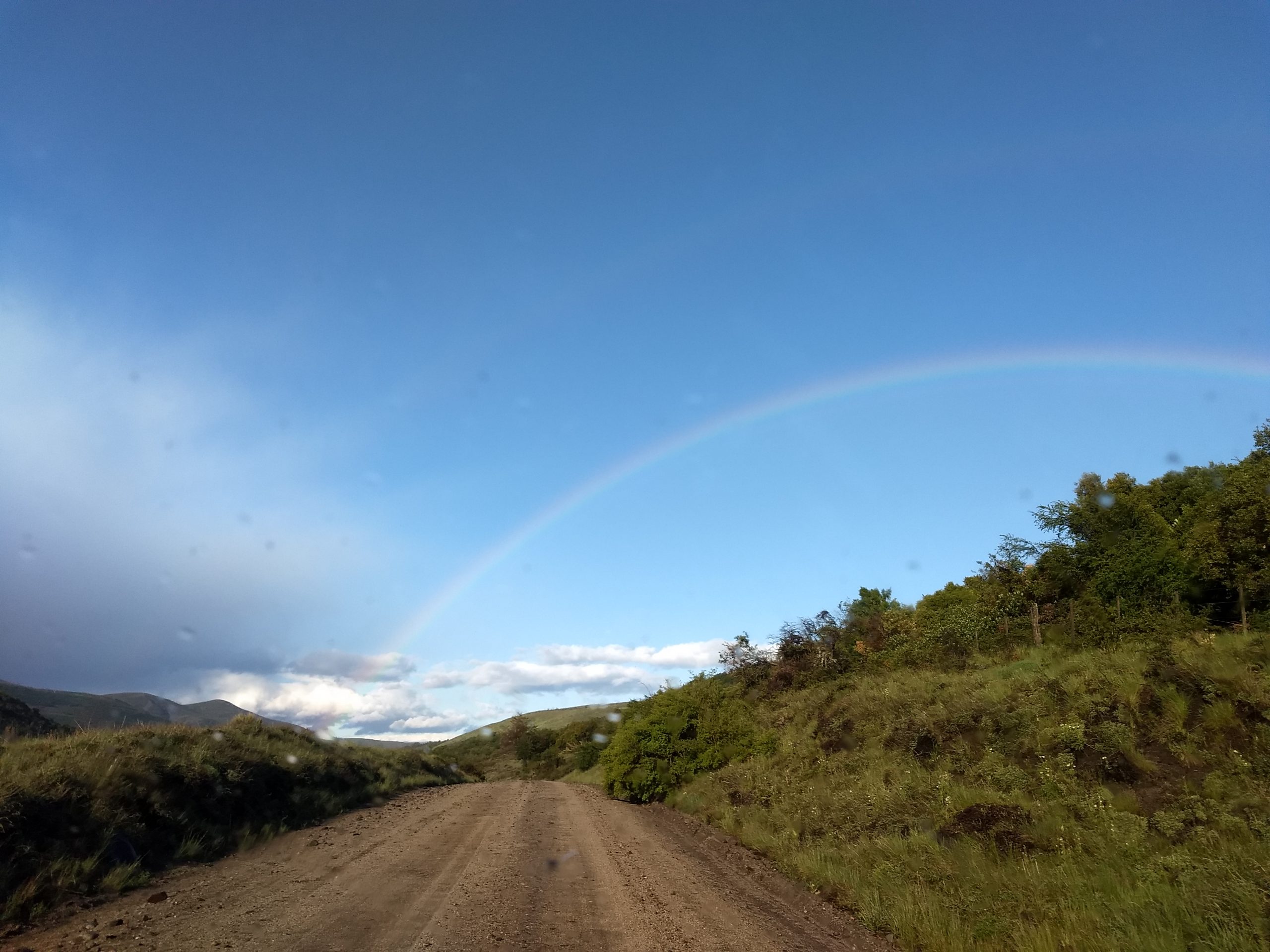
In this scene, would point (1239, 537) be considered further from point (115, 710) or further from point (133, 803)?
point (115, 710)

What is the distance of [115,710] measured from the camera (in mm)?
41875

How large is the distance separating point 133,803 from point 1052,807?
15553mm

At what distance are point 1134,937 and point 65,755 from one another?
52.5 ft

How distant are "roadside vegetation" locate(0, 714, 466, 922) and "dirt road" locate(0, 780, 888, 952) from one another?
0.65 meters

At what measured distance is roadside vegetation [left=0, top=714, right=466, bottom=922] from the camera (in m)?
9.06

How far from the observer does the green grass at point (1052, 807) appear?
7.79 metres

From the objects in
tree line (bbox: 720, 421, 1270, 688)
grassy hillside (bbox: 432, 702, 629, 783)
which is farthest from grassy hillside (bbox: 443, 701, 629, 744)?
tree line (bbox: 720, 421, 1270, 688)

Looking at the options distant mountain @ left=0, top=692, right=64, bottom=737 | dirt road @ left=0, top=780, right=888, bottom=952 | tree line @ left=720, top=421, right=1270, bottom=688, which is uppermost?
tree line @ left=720, top=421, right=1270, bottom=688

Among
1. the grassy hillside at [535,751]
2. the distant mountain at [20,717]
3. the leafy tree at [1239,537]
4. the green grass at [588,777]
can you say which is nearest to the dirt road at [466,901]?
the distant mountain at [20,717]

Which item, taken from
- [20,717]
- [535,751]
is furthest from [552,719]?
[20,717]

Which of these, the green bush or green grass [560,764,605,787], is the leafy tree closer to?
the green bush

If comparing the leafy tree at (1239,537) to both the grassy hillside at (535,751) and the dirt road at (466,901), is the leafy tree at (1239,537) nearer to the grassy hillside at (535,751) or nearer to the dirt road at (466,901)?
the dirt road at (466,901)

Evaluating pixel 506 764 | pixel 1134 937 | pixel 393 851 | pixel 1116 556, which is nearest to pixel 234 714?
pixel 393 851

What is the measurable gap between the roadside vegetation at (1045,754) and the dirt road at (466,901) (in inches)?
62.7
